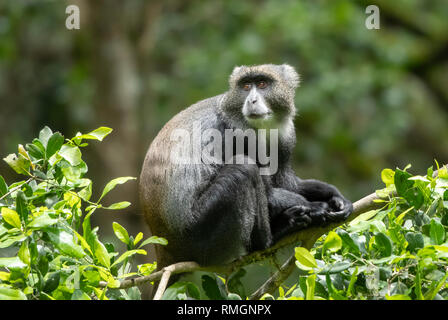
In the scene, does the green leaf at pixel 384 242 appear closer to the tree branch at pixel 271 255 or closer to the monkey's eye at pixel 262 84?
the tree branch at pixel 271 255

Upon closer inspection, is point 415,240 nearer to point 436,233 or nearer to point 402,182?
point 436,233

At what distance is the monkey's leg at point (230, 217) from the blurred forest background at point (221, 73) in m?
5.19

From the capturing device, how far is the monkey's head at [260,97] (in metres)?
4.98

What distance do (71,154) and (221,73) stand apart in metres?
7.20

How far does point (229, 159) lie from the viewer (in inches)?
190

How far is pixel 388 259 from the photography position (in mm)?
2762

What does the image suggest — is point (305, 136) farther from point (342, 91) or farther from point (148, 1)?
point (148, 1)

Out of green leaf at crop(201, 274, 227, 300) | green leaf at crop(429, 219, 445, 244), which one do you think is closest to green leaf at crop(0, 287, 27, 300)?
green leaf at crop(201, 274, 227, 300)

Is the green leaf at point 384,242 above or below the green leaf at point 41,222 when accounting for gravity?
below

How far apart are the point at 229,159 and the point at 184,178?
436 millimetres

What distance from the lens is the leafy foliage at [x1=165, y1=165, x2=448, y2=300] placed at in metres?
2.73

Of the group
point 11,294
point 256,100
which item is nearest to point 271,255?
point 256,100

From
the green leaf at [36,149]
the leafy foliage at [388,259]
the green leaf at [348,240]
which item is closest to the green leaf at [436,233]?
the leafy foliage at [388,259]

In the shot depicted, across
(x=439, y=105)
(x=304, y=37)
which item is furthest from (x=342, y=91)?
(x=439, y=105)
